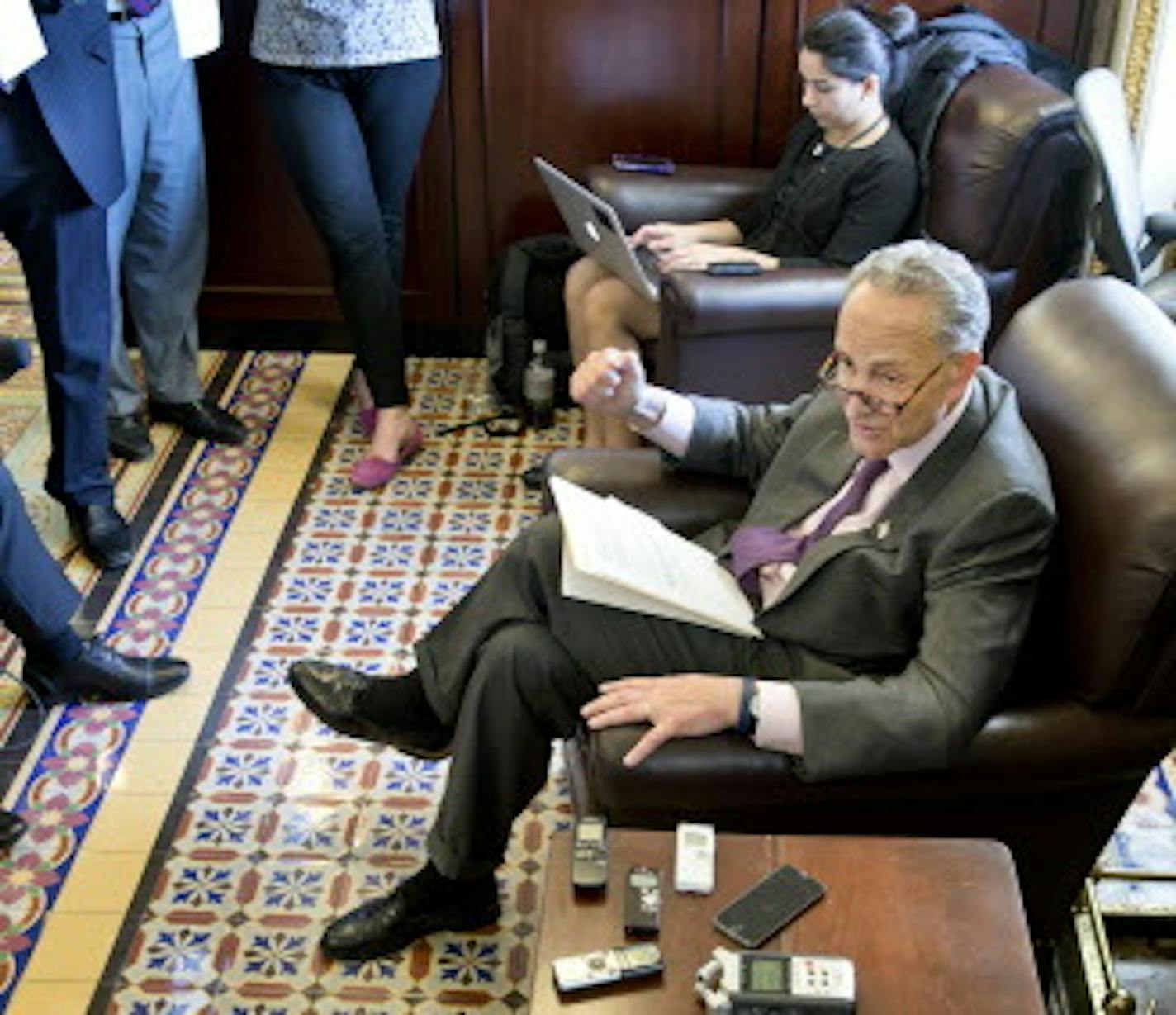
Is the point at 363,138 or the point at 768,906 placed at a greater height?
the point at 363,138

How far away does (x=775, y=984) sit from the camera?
1444mm

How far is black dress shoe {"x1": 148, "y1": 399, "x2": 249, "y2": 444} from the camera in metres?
3.56

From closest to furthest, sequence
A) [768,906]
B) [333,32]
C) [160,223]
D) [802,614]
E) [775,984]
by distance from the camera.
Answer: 1. [775,984]
2. [768,906]
3. [802,614]
4. [333,32]
5. [160,223]

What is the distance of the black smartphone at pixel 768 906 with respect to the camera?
1.52 metres

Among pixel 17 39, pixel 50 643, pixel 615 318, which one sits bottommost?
pixel 50 643

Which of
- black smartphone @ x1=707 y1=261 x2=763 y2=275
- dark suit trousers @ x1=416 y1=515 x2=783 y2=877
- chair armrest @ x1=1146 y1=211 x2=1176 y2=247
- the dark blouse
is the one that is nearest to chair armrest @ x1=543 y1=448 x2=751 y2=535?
dark suit trousers @ x1=416 y1=515 x2=783 y2=877

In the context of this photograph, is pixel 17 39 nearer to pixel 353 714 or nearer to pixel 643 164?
pixel 353 714

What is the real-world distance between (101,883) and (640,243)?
176cm

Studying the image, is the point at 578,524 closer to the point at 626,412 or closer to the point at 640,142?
the point at 626,412

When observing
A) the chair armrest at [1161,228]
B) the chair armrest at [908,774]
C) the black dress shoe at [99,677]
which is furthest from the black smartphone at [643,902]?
the chair armrest at [1161,228]

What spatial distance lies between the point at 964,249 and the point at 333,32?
Answer: 133 centimetres

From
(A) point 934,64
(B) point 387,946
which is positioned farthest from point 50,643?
(A) point 934,64

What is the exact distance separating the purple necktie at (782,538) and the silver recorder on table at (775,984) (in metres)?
0.69

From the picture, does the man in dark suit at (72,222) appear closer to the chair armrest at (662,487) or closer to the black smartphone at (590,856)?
the chair armrest at (662,487)
